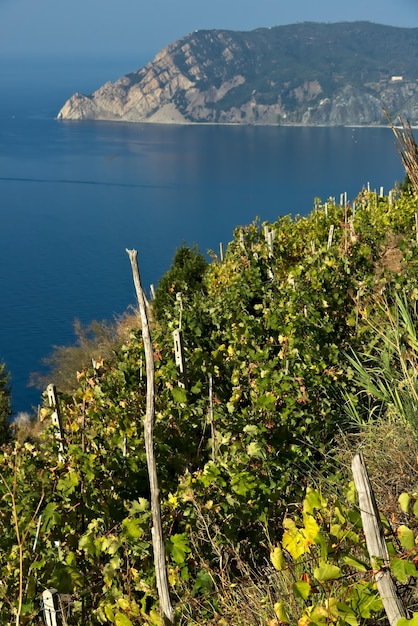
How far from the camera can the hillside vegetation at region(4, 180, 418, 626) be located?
200 cm

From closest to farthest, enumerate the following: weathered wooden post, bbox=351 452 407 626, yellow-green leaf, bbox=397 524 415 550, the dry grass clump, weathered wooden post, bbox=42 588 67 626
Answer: weathered wooden post, bbox=351 452 407 626 → yellow-green leaf, bbox=397 524 415 550 → weathered wooden post, bbox=42 588 67 626 → the dry grass clump

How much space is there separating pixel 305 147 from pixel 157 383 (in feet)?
376

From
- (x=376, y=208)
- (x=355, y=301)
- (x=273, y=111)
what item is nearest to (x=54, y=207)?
(x=376, y=208)

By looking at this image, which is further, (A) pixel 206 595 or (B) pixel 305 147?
(B) pixel 305 147

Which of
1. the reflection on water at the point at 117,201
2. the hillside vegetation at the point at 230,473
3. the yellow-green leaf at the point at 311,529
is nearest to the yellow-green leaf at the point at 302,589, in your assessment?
the hillside vegetation at the point at 230,473

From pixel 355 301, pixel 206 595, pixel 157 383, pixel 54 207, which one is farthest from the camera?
pixel 54 207

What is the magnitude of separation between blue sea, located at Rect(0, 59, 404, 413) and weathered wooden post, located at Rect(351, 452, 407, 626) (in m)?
9.68

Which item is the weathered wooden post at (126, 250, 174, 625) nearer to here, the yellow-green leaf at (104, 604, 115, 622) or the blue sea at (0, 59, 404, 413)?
the yellow-green leaf at (104, 604, 115, 622)

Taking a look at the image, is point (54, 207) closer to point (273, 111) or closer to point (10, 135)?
point (10, 135)

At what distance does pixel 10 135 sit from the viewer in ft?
393

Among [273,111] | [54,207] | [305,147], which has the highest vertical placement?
[273,111]

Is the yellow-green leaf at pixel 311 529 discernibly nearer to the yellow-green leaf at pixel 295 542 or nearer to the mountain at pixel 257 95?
the yellow-green leaf at pixel 295 542

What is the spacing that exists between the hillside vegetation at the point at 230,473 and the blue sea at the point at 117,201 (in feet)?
21.8

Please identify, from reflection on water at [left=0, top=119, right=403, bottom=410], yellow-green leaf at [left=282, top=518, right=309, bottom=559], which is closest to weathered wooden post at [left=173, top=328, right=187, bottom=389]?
yellow-green leaf at [left=282, top=518, right=309, bottom=559]
